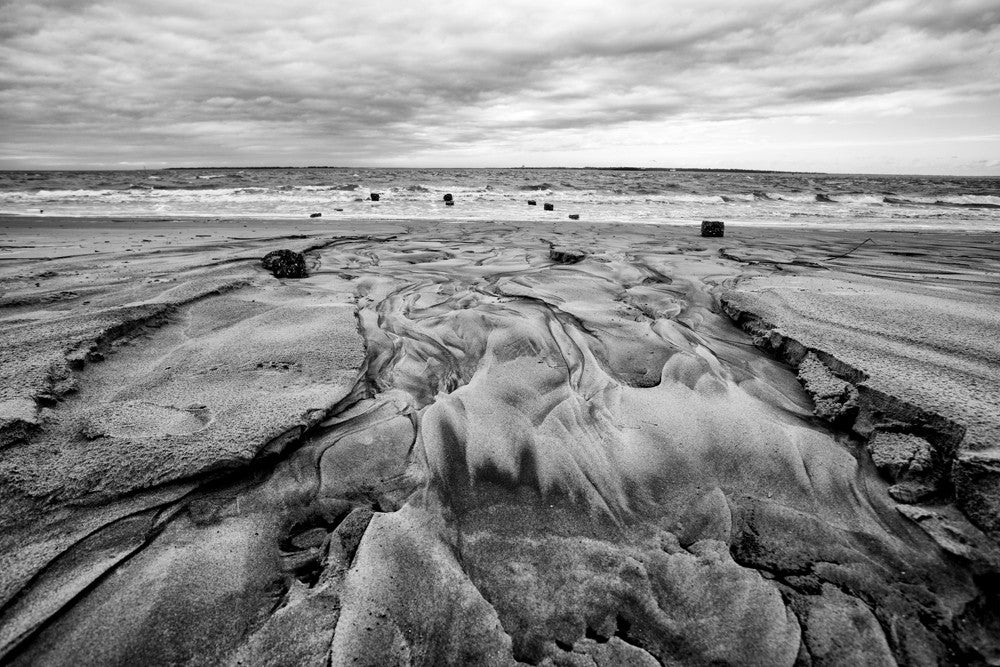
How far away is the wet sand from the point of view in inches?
54.8

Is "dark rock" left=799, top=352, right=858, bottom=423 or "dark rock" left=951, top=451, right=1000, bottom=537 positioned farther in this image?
"dark rock" left=799, top=352, right=858, bottom=423

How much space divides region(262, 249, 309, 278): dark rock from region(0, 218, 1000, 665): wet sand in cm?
134

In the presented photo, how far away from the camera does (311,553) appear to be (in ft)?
5.35

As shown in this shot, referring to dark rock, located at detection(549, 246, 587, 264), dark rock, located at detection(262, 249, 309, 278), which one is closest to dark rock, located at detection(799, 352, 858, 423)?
dark rock, located at detection(549, 246, 587, 264)

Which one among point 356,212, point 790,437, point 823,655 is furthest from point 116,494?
point 356,212

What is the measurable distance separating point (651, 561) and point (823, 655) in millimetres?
513

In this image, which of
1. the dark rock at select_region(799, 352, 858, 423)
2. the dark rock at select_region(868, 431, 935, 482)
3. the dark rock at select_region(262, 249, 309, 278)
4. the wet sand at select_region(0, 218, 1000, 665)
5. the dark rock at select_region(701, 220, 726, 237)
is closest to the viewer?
the wet sand at select_region(0, 218, 1000, 665)

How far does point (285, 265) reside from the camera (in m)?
5.13

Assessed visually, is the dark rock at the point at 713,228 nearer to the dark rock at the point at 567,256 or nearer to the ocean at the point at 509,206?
the ocean at the point at 509,206

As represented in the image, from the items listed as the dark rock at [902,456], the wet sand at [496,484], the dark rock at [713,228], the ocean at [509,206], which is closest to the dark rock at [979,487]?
the wet sand at [496,484]

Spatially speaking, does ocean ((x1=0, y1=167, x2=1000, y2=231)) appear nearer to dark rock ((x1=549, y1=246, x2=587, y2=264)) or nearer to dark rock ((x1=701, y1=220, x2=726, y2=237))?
dark rock ((x1=701, y1=220, x2=726, y2=237))

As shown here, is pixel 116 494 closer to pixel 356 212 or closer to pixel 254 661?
pixel 254 661

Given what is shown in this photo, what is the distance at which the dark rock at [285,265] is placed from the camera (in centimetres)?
511

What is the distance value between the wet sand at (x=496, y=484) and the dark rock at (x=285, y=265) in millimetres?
1343
